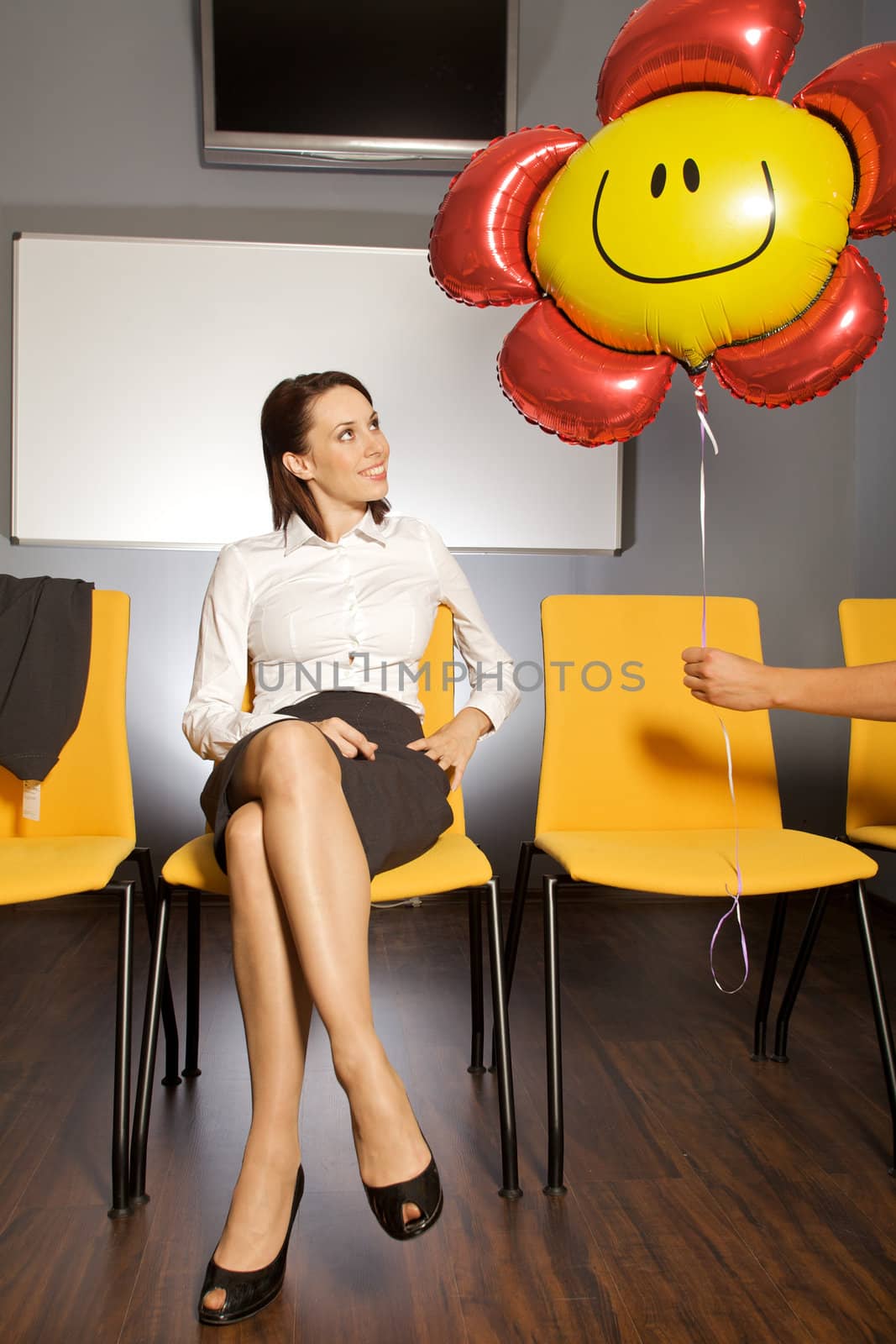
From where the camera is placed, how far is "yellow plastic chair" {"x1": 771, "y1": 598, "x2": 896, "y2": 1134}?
1936 mm

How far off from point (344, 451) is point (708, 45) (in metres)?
0.80

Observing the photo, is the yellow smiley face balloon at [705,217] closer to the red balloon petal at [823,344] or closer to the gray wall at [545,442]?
the red balloon petal at [823,344]

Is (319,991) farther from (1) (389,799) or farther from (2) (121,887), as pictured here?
(2) (121,887)

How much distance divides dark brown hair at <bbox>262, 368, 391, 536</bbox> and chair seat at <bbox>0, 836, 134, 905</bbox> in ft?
2.00

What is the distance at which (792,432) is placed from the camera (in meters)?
3.39

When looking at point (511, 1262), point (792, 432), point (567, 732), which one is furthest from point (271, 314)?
point (511, 1262)

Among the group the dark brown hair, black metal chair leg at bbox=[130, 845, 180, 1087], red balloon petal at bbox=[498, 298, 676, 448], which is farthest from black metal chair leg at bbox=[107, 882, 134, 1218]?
red balloon petal at bbox=[498, 298, 676, 448]

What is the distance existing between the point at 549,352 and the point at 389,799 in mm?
764

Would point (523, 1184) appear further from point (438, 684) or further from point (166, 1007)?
point (438, 684)

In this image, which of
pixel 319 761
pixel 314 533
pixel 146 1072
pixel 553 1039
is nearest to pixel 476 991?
pixel 553 1039

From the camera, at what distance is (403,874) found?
4.85 ft

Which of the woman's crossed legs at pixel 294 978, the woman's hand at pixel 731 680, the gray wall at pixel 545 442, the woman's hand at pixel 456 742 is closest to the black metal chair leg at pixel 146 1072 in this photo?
the woman's crossed legs at pixel 294 978

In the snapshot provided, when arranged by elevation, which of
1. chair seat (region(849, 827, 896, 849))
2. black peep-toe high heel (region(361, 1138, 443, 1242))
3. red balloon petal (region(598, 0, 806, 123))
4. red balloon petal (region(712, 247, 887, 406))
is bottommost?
black peep-toe high heel (region(361, 1138, 443, 1242))

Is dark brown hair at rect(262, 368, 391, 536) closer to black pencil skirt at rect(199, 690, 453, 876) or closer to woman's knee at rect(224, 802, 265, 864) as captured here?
black pencil skirt at rect(199, 690, 453, 876)
